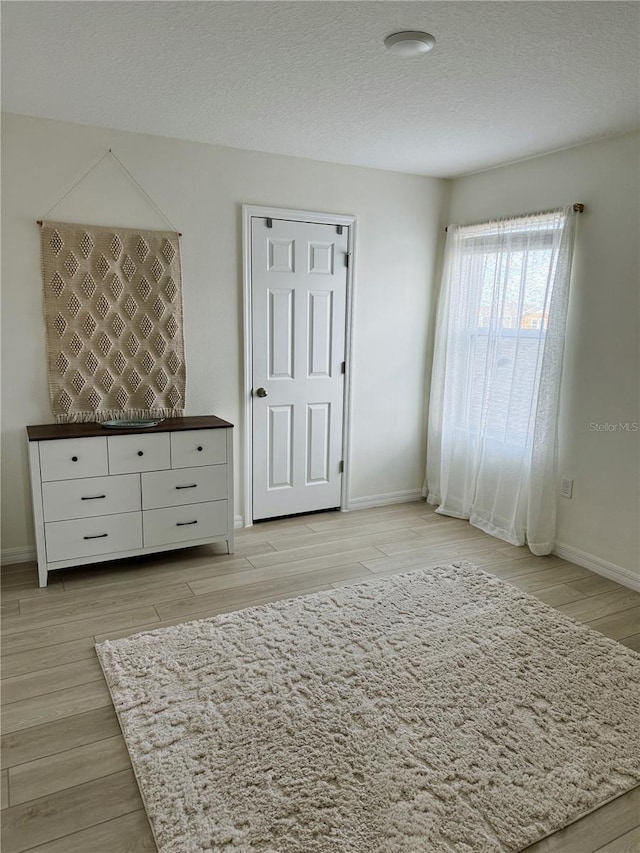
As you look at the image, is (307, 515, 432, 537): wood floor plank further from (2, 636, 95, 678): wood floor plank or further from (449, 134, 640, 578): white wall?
(2, 636, 95, 678): wood floor plank

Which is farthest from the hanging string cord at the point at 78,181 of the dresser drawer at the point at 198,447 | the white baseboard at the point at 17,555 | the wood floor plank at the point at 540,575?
the wood floor plank at the point at 540,575

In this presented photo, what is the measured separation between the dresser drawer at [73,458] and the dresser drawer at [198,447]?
384 mm

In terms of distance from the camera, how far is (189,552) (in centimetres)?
366

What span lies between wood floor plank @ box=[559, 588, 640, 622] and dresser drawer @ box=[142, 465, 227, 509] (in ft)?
6.50

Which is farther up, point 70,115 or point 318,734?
point 70,115

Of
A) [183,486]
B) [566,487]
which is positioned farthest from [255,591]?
[566,487]

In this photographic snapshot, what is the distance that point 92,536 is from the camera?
320cm

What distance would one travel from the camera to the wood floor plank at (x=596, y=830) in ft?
5.54

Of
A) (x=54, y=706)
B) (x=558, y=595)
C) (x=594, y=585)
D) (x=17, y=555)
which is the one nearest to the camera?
(x=54, y=706)

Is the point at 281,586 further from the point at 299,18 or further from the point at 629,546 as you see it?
the point at 299,18

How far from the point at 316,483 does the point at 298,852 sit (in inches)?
111

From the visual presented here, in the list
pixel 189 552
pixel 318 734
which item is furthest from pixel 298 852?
pixel 189 552

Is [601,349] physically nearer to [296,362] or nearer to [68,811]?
[296,362]

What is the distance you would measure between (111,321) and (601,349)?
2794mm
